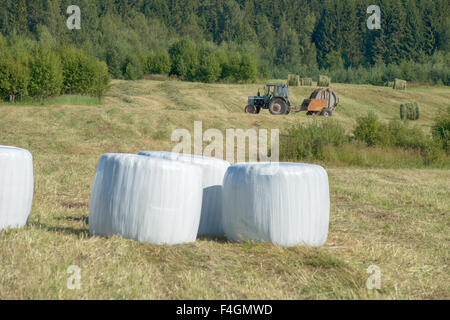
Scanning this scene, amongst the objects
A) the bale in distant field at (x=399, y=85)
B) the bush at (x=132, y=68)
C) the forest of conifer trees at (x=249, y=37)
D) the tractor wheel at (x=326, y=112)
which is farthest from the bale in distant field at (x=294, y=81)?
the tractor wheel at (x=326, y=112)

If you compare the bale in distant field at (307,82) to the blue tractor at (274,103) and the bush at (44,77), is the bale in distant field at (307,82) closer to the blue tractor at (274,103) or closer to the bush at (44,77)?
the blue tractor at (274,103)

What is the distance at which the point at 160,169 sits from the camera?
6.09m

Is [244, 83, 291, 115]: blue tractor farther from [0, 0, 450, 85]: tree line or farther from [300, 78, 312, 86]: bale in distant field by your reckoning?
[0, 0, 450, 85]: tree line

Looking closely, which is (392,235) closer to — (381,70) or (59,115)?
(59,115)

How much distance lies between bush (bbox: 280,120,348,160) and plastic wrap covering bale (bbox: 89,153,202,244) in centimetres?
1225

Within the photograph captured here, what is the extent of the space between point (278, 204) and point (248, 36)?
94344 mm

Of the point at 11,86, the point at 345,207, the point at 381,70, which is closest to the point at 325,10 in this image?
the point at 381,70

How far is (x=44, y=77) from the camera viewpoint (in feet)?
95.5

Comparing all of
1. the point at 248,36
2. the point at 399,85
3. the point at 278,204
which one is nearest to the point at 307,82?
the point at 399,85

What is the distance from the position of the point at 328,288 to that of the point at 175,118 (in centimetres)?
2034

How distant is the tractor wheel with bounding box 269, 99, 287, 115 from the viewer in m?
28.5

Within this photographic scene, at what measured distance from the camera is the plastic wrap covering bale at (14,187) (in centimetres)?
650

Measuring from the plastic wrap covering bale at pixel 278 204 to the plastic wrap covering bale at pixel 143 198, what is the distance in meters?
0.53

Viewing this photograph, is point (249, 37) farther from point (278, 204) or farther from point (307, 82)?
point (278, 204)
